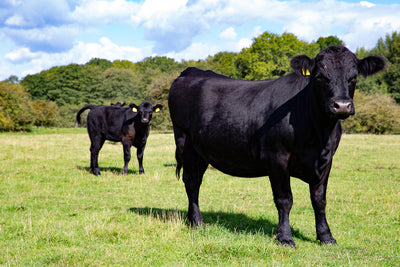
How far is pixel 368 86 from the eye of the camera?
59.2m

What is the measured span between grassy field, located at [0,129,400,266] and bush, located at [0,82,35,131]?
1205 inches

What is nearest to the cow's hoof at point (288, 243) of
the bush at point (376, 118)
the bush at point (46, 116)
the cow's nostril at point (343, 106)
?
the cow's nostril at point (343, 106)

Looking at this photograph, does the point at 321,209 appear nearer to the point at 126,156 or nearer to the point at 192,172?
the point at 192,172

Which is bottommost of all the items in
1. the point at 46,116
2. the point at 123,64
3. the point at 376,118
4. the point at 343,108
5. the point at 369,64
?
the point at 343,108

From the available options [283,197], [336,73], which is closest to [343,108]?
[336,73]

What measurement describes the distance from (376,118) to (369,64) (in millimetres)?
37470

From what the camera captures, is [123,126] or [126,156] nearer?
[126,156]

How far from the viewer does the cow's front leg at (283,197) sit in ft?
16.5

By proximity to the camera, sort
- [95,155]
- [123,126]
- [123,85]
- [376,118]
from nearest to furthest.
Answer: [95,155], [123,126], [376,118], [123,85]

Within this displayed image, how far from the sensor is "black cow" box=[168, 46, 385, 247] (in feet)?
15.2

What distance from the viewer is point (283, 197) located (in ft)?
16.8

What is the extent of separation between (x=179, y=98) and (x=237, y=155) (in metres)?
1.81

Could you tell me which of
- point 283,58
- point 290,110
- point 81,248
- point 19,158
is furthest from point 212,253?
point 283,58

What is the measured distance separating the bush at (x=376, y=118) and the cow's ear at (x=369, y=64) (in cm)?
3672
